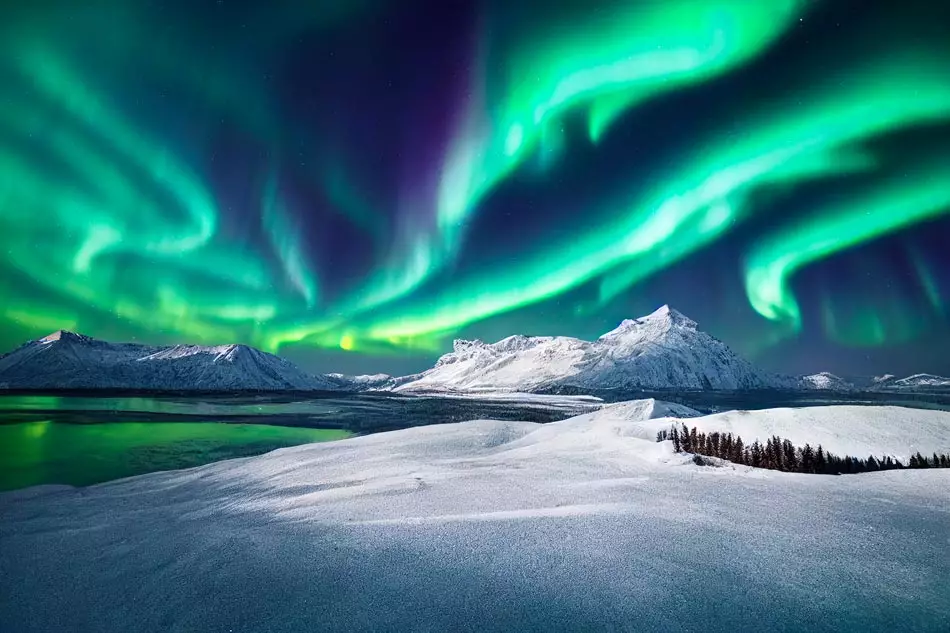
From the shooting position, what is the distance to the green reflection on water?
63.9 ft

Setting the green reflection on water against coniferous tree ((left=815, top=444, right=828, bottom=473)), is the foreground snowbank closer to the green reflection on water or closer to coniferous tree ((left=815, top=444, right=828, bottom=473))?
coniferous tree ((left=815, top=444, right=828, bottom=473))

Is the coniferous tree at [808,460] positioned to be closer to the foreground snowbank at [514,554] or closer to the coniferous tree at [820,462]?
the coniferous tree at [820,462]

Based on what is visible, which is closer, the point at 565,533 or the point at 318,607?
the point at 318,607

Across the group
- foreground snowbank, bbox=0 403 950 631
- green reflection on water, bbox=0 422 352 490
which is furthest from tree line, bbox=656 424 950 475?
green reflection on water, bbox=0 422 352 490

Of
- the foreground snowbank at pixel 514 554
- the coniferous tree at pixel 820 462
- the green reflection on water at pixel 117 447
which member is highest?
the coniferous tree at pixel 820 462

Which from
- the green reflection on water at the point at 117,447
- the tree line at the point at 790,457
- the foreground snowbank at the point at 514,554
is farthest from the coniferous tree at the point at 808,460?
the green reflection on water at the point at 117,447

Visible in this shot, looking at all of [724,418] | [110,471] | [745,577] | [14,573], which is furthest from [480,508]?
[110,471]

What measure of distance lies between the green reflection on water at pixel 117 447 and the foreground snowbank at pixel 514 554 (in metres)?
10.1

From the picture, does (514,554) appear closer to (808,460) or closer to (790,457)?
(790,457)

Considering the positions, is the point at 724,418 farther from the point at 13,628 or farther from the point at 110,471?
the point at 110,471

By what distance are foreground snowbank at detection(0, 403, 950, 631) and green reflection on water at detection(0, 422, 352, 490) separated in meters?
10.1

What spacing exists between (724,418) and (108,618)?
52.5 ft

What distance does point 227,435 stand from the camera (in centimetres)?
3531

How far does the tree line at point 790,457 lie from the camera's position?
32.7ft
